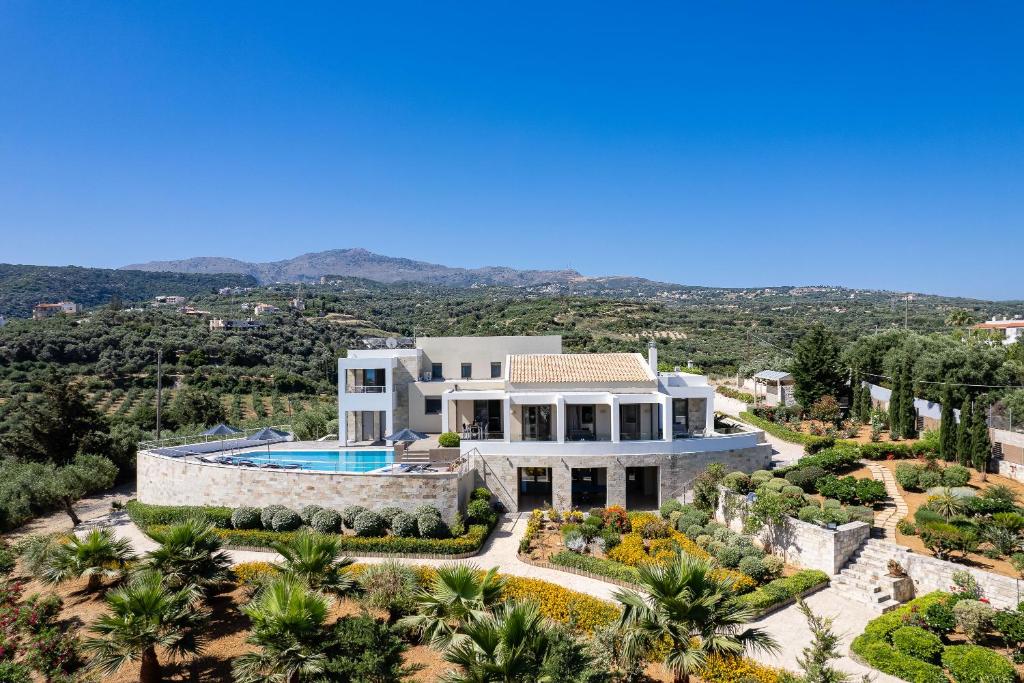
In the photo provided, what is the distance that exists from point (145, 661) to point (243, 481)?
11.1 metres

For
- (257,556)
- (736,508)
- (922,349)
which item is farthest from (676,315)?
(257,556)

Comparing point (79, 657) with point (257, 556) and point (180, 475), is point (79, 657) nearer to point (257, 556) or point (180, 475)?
point (257, 556)

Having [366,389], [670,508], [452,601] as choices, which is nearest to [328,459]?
[366,389]

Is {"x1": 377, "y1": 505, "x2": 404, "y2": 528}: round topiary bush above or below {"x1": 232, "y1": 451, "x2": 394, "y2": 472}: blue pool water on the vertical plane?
below

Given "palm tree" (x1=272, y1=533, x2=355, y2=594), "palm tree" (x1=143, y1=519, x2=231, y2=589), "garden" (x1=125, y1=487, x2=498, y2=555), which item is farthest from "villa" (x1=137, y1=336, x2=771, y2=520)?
"palm tree" (x1=272, y1=533, x2=355, y2=594)

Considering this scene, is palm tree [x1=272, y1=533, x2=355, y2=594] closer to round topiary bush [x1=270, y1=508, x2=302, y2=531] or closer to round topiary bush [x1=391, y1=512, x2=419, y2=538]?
round topiary bush [x1=391, y1=512, x2=419, y2=538]

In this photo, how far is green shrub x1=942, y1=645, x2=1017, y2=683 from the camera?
14.1 metres

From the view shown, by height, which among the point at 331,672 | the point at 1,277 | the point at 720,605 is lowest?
the point at 331,672

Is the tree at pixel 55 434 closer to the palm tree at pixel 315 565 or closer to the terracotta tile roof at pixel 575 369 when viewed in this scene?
the terracotta tile roof at pixel 575 369

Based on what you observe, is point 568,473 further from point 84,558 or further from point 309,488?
point 84,558

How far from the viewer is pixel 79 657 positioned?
1589 cm

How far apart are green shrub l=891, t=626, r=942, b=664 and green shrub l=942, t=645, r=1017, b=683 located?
23cm

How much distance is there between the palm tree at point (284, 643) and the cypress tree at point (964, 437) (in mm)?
28168

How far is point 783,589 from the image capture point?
18594 mm
